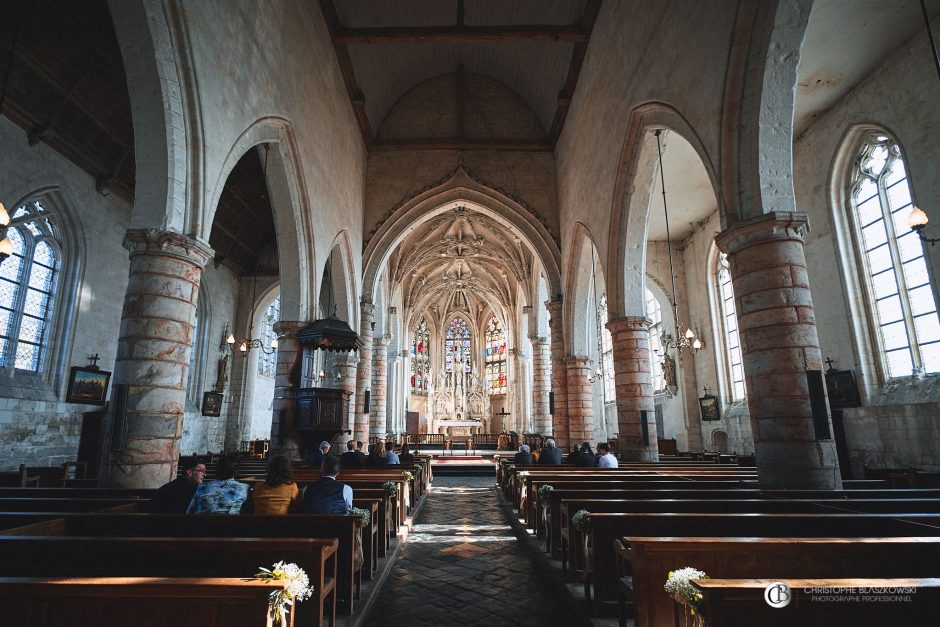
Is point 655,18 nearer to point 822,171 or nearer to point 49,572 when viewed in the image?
point 822,171

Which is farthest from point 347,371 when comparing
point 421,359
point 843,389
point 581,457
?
point 421,359

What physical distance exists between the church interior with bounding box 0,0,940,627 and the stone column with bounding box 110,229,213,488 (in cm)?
3

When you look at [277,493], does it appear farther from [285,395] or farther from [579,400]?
[579,400]

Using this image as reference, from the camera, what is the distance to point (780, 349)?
5.18 metres

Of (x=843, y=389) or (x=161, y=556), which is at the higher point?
(x=843, y=389)

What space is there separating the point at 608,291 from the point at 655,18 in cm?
503

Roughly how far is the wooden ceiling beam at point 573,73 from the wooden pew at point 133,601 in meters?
13.0

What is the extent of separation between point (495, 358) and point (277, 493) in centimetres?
3260

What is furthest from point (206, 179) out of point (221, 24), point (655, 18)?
point (655, 18)

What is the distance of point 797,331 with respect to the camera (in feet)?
17.0

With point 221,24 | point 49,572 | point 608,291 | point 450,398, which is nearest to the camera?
point 49,572

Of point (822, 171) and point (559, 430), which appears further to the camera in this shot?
point (559, 430)

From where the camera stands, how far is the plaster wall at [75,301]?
9469mm

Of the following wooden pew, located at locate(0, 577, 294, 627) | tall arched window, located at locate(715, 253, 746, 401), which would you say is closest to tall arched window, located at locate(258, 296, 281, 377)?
tall arched window, located at locate(715, 253, 746, 401)
